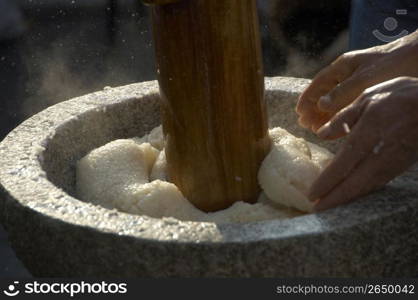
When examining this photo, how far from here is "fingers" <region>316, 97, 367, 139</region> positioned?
1.83 m

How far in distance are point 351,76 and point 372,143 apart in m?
0.52

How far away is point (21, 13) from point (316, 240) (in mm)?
5580

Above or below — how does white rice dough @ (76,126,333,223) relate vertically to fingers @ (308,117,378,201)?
below

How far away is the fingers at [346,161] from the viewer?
1.77 meters

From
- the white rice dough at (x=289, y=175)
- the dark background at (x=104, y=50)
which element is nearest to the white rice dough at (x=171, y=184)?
the white rice dough at (x=289, y=175)

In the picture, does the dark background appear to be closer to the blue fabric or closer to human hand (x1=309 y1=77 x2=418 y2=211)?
the blue fabric

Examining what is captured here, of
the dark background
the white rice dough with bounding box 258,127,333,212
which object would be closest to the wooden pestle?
the white rice dough with bounding box 258,127,333,212

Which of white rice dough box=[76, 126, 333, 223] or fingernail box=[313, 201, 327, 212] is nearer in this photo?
fingernail box=[313, 201, 327, 212]

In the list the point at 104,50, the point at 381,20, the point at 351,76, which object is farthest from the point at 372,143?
the point at 104,50

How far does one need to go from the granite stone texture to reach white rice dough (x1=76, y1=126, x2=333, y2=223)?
19cm

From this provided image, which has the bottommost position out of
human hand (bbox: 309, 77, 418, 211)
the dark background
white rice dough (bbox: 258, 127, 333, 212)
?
the dark background

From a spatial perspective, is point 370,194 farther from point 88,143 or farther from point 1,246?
point 1,246

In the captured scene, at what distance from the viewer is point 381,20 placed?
11.0 feet

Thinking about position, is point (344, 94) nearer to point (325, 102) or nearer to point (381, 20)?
point (325, 102)
